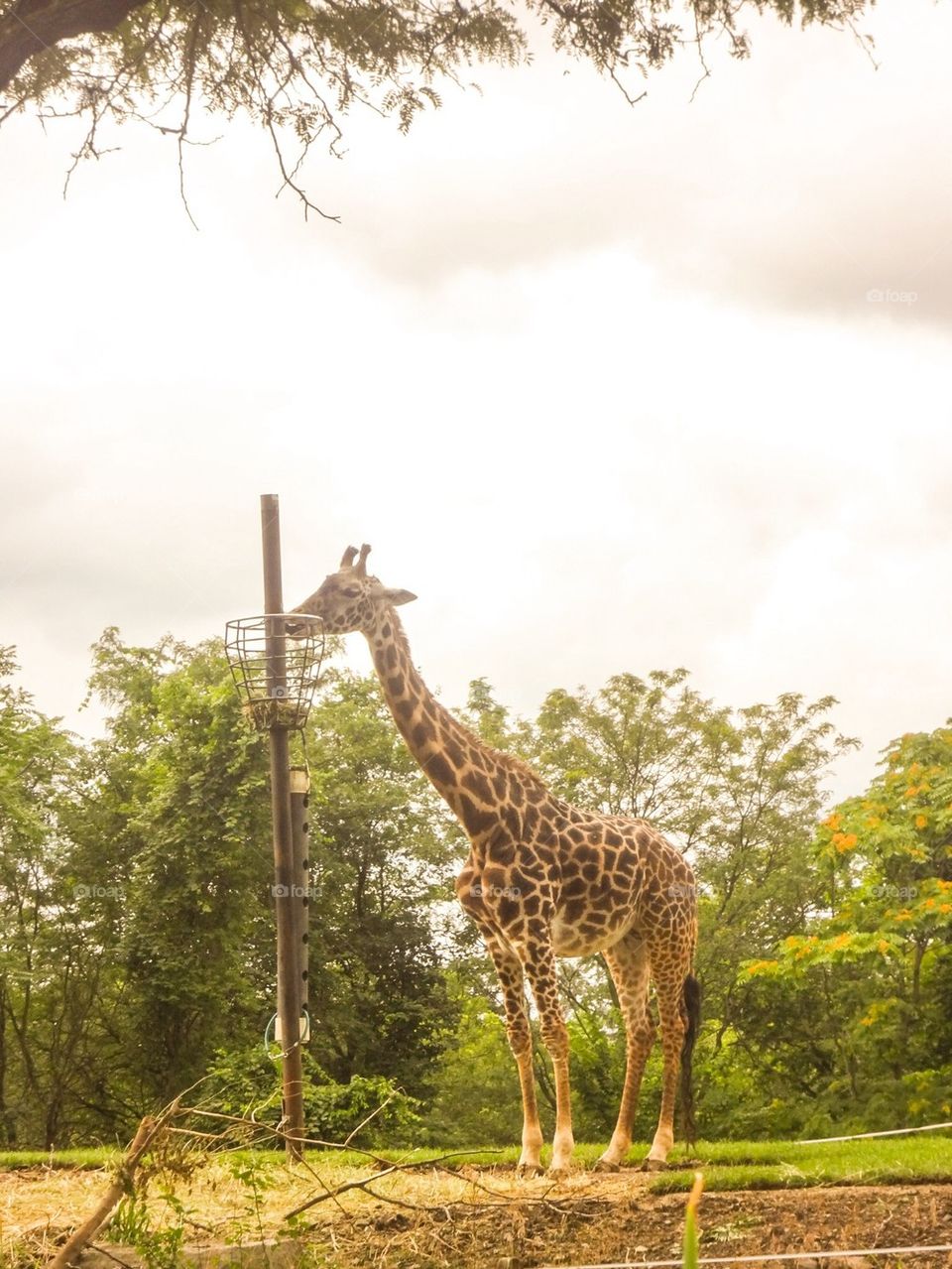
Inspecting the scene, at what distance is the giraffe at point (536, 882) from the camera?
8.25 metres

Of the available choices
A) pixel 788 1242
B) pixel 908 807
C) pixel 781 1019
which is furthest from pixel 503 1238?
pixel 781 1019

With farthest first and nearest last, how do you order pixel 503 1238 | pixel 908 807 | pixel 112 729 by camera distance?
pixel 112 729, pixel 908 807, pixel 503 1238

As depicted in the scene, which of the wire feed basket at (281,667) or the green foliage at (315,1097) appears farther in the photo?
the green foliage at (315,1097)

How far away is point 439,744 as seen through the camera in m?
8.70

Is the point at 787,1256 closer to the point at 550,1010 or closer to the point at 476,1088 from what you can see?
the point at 550,1010

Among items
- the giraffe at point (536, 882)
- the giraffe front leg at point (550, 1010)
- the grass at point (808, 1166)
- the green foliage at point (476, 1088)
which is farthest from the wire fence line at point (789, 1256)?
the green foliage at point (476, 1088)

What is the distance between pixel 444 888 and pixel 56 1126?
6.70 metres

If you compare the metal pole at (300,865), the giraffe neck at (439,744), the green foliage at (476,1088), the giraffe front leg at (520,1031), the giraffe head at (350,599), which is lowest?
the green foliage at (476,1088)

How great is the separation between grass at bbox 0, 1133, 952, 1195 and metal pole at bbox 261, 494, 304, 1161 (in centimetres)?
47

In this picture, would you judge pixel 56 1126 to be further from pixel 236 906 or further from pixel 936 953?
pixel 936 953

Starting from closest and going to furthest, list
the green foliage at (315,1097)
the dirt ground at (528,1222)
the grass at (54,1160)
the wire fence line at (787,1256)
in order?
the wire fence line at (787,1256), the dirt ground at (528,1222), the grass at (54,1160), the green foliage at (315,1097)

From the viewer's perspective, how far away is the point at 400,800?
22.6 m

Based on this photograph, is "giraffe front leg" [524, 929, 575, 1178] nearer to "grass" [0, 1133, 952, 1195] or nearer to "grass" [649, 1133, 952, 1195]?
"grass" [0, 1133, 952, 1195]

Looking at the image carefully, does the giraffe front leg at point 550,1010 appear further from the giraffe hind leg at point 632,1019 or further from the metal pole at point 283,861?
the metal pole at point 283,861
